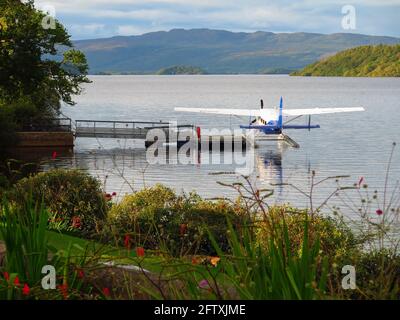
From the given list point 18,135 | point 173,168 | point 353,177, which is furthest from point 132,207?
point 18,135

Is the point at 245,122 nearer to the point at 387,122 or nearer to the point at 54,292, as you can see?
the point at 387,122

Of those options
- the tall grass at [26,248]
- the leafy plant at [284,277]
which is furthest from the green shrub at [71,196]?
the leafy plant at [284,277]

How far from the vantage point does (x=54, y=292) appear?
635 centimetres

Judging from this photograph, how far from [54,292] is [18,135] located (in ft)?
206

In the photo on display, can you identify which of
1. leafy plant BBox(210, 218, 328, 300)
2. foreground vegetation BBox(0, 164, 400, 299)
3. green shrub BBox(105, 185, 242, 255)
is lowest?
green shrub BBox(105, 185, 242, 255)

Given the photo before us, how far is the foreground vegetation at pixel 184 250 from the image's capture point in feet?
17.6

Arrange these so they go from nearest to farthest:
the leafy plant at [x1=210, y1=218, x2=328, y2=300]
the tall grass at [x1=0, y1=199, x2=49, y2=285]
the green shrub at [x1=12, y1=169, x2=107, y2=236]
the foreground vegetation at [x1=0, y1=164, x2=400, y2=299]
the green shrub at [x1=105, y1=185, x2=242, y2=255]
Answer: the leafy plant at [x1=210, y1=218, x2=328, y2=300] → the foreground vegetation at [x1=0, y1=164, x2=400, y2=299] → the tall grass at [x1=0, y1=199, x2=49, y2=285] → the green shrub at [x1=105, y1=185, x2=242, y2=255] → the green shrub at [x1=12, y1=169, x2=107, y2=236]

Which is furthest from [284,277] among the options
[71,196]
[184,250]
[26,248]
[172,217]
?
[71,196]

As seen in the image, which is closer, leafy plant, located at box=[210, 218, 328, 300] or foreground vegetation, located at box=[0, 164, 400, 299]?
leafy plant, located at box=[210, 218, 328, 300]

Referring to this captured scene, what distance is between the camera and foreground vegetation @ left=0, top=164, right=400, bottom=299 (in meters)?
5.36

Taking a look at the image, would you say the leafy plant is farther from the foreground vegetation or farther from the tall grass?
the tall grass

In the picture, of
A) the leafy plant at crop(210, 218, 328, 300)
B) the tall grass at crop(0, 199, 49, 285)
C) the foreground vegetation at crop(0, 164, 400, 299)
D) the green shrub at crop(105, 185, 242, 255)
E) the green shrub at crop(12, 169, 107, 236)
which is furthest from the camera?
the green shrub at crop(12, 169, 107, 236)

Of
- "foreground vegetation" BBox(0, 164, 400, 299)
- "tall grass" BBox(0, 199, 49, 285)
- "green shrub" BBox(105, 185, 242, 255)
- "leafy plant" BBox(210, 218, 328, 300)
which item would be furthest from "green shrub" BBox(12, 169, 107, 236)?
"leafy plant" BBox(210, 218, 328, 300)
